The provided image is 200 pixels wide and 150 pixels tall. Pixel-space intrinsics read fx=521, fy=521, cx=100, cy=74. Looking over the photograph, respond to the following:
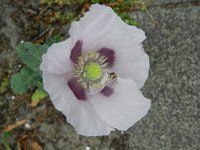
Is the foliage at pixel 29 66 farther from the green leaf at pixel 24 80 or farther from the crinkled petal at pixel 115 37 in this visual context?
the crinkled petal at pixel 115 37

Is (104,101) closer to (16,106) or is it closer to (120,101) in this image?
(120,101)

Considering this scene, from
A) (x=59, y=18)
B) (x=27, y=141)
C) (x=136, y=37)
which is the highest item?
(x=136, y=37)

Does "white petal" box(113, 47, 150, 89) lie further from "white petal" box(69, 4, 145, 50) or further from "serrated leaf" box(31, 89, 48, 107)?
"serrated leaf" box(31, 89, 48, 107)

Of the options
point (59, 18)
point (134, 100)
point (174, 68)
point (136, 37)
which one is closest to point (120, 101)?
point (134, 100)

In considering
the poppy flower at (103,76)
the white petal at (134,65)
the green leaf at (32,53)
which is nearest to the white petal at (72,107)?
the poppy flower at (103,76)

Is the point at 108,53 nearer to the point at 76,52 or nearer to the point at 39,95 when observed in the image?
the point at 76,52

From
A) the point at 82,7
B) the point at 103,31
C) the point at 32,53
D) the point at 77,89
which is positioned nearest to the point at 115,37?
the point at 103,31
